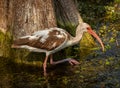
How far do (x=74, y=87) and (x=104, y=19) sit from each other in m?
8.99

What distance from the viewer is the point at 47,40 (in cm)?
1129

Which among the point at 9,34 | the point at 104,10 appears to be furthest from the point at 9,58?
the point at 104,10

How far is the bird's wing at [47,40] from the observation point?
444 inches

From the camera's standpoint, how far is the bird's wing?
11.3 metres

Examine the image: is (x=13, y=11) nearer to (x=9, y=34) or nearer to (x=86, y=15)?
(x=9, y=34)

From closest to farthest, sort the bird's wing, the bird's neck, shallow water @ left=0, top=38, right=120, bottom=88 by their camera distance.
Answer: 1. shallow water @ left=0, top=38, right=120, bottom=88
2. the bird's wing
3. the bird's neck

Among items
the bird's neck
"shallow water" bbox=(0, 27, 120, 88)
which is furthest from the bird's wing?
"shallow water" bbox=(0, 27, 120, 88)

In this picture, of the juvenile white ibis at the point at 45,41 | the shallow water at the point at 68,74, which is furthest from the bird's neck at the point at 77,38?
the shallow water at the point at 68,74

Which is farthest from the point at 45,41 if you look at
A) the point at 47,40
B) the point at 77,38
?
the point at 77,38

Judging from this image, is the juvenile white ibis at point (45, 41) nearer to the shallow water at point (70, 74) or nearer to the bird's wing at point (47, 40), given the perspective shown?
the bird's wing at point (47, 40)

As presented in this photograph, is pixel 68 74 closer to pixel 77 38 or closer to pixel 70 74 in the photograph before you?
pixel 70 74

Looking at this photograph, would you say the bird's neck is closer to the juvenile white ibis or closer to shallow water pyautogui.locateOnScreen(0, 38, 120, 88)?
the juvenile white ibis

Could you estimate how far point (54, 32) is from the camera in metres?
11.4

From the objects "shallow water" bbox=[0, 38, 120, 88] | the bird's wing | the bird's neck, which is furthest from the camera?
the bird's neck
